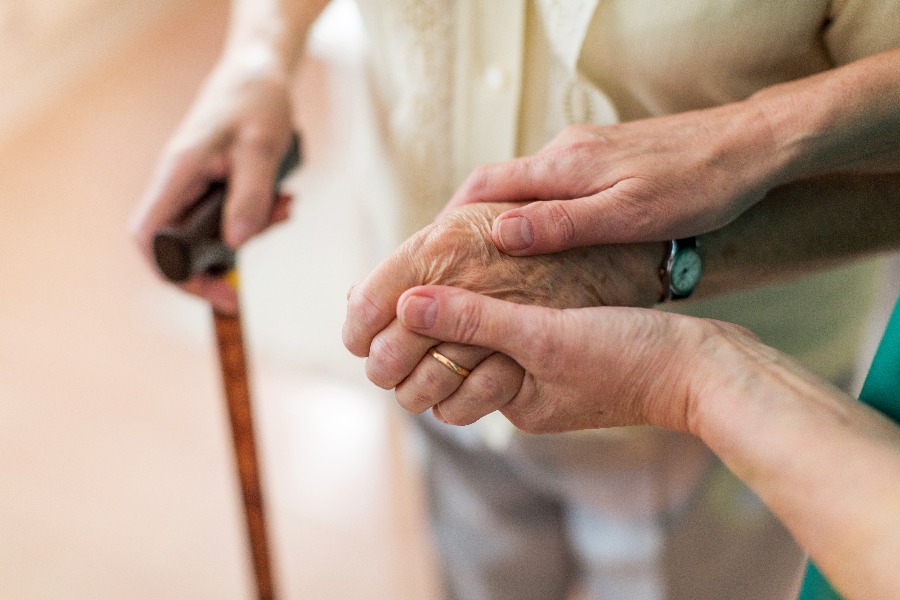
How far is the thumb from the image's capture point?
579 millimetres

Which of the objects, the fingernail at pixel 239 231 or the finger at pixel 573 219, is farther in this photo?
the fingernail at pixel 239 231

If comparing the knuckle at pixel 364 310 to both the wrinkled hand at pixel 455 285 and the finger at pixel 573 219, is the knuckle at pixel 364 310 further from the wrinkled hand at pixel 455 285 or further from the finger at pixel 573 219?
the finger at pixel 573 219

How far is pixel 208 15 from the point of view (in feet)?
9.32

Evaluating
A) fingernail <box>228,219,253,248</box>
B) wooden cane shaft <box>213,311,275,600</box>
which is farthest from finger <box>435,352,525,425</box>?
wooden cane shaft <box>213,311,275,600</box>

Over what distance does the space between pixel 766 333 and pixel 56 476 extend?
1536 mm

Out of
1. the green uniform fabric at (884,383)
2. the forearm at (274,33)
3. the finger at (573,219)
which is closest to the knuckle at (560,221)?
the finger at (573,219)

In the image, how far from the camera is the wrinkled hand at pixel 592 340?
0.58 meters

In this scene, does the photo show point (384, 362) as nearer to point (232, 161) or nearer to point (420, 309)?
point (420, 309)

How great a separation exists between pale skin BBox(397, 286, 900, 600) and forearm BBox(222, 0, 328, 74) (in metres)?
0.53

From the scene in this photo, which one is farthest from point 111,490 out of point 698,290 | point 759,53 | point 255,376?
point 759,53

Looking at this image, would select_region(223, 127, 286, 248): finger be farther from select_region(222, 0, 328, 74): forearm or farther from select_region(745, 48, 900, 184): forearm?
select_region(745, 48, 900, 184): forearm

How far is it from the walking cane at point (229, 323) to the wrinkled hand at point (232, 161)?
0.06 feet

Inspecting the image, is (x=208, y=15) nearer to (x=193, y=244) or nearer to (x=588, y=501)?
(x=193, y=244)

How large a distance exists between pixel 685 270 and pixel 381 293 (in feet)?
0.97
